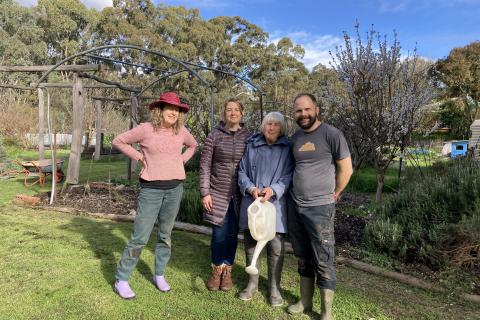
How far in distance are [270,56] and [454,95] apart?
14835 millimetres

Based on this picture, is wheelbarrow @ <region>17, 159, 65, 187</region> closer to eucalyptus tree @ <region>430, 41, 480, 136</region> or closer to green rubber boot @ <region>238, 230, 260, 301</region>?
green rubber boot @ <region>238, 230, 260, 301</region>

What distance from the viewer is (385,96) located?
549 cm

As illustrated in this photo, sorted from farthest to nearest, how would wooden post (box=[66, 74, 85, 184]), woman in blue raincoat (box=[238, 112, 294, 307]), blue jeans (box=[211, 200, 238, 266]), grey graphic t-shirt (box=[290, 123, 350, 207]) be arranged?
1. wooden post (box=[66, 74, 85, 184])
2. blue jeans (box=[211, 200, 238, 266])
3. woman in blue raincoat (box=[238, 112, 294, 307])
4. grey graphic t-shirt (box=[290, 123, 350, 207])

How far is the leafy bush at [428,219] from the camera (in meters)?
3.78

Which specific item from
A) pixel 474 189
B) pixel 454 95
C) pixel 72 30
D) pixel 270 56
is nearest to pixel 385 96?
pixel 474 189

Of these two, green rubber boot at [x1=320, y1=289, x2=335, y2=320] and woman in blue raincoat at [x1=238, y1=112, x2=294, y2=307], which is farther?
woman in blue raincoat at [x1=238, y1=112, x2=294, y2=307]

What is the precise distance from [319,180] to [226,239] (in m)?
1.08

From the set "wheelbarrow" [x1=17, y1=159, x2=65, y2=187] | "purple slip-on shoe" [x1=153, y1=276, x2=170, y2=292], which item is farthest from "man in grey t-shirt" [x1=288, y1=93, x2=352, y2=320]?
"wheelbarrow" [x1=17, y1=159, x2=65, y2=187]

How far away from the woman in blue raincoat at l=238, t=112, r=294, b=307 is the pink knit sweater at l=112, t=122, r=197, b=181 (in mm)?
561

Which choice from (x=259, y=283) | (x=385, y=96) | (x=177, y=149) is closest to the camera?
(x=177, y=149)

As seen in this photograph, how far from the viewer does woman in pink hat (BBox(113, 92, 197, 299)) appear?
10.2 feet

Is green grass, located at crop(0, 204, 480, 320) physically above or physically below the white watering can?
below

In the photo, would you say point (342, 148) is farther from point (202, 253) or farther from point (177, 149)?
point (202, 253)

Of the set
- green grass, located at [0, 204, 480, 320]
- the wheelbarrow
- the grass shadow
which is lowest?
green grass, located at [0, 204, 480, 320]
